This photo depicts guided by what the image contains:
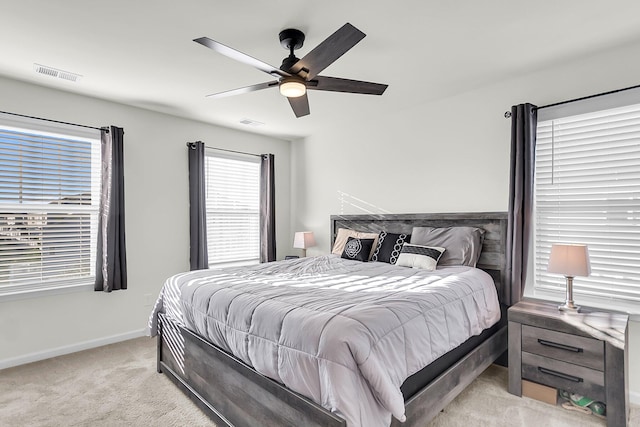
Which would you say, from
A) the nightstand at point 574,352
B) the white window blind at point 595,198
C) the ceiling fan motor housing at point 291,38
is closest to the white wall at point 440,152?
the white window blind at point 595,198

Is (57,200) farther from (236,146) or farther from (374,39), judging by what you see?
(374,39)

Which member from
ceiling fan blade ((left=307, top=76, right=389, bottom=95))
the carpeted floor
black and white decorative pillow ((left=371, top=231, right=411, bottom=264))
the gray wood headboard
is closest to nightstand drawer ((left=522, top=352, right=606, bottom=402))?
the carpeted floor

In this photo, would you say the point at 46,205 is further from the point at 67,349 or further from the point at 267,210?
the point at 267,210

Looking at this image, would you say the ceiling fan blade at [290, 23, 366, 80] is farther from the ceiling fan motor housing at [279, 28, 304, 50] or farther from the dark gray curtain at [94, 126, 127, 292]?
the dark gray curtain at [94, 126, 127, 292]

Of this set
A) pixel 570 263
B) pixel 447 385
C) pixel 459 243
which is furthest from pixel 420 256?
pixel 447 385

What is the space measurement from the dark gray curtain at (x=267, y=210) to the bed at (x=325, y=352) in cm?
168

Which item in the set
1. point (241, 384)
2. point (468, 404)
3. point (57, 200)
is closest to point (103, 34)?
point (57, 200)

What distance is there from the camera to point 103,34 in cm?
235

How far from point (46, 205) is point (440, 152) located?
4.06 m

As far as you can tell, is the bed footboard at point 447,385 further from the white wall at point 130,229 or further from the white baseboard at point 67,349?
the white wall at point 130,229

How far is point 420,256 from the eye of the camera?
125 inches

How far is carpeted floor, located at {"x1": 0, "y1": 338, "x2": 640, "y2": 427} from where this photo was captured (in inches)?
87.0

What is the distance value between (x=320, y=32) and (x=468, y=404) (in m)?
2.79

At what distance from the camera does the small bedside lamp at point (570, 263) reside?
2354mm
